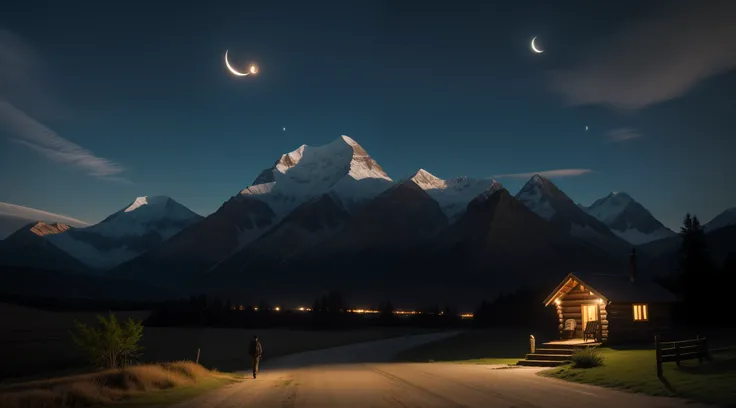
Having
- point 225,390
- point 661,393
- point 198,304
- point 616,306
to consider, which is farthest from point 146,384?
point 198,304

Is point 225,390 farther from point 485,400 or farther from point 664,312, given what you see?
point 664,312

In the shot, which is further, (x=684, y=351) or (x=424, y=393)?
(x=684, y=351)

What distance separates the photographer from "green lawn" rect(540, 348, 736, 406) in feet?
61.5

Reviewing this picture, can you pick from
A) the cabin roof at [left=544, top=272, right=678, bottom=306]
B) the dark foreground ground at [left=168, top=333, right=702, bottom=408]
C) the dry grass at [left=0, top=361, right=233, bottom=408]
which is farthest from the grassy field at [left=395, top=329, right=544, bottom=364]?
the dry grass at [left=0, top=361, right=233, bottom=408]

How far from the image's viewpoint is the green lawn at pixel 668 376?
18.8 meters

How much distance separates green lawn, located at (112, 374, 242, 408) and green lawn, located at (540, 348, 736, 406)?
14.6 meters

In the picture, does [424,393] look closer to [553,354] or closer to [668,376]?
[668,376]

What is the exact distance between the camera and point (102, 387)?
20.3 m

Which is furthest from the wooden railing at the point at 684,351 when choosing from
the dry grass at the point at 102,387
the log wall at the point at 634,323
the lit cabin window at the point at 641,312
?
the dry grass at the point at 102,387

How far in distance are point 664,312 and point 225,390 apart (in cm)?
2962

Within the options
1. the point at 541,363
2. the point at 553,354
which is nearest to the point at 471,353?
the point at 553,354

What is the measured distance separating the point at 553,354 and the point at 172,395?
21.1 metres

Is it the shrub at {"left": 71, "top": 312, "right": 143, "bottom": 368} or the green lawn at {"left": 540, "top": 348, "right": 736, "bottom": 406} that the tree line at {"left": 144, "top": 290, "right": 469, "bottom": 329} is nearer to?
the shrub at {"left": 71, "top": 312, "right": 143, "bottom": 368}

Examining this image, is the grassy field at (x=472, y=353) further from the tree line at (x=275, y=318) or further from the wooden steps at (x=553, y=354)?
the tree line at (x=275, y=318)
